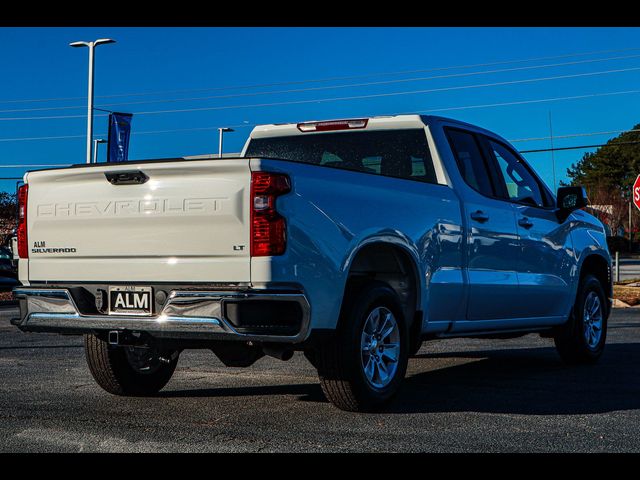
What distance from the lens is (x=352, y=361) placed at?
20.3 ft

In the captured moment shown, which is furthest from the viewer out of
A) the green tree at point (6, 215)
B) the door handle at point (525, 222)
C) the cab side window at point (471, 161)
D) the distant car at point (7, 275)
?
the green tree at point (6, 215)

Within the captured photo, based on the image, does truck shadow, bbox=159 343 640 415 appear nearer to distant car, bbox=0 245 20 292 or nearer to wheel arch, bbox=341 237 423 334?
wheel arch, bbox=341 237 423 334

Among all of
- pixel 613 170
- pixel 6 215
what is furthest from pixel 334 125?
pixel 613 170

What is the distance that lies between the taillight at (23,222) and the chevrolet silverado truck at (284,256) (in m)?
0.01

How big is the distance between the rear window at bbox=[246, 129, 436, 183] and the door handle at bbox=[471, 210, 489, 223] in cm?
40

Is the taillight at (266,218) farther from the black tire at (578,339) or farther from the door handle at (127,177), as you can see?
the black tire at (578,339)

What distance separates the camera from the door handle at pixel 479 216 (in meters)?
7.66

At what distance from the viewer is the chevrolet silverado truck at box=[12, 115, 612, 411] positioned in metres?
5.81

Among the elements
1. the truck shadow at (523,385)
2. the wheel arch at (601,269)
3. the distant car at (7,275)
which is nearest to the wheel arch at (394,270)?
the truck shadow at (523,385)

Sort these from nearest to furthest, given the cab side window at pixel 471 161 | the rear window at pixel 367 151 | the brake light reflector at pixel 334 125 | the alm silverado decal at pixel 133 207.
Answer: the alm silverado decal at pixel 133 207 → the rear window at pixel 367 151 → the cab side window at pixel 471 161 → the brake light reflector at pixel 334 125
